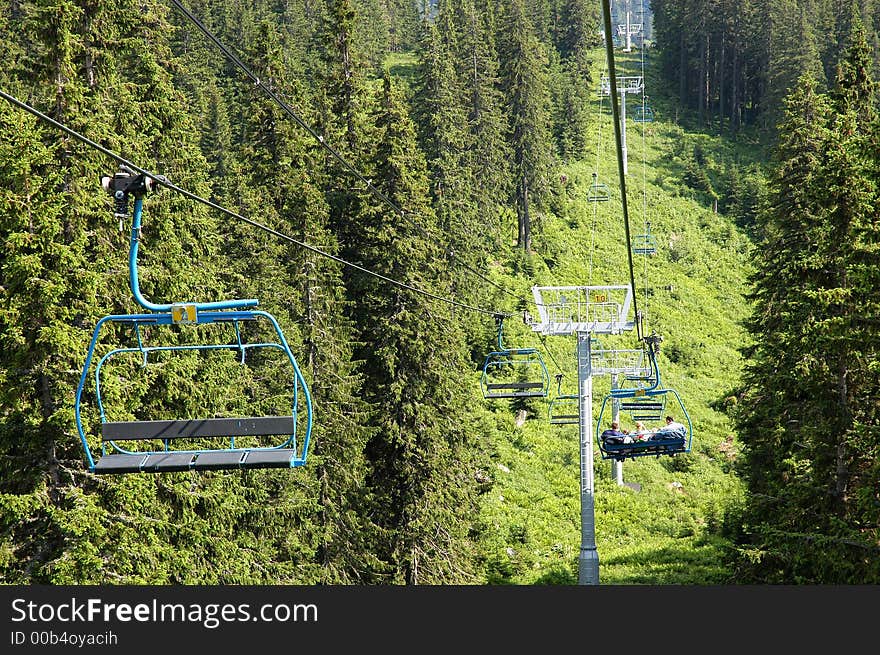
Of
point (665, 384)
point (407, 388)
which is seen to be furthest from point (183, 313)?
point (665, 384)

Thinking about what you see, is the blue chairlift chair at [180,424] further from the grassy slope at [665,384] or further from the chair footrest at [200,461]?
the grassy slope at [665,384]

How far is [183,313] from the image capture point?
968 cm

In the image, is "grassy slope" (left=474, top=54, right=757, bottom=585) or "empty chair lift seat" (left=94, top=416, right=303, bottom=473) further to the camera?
"grassy slope" (left=474, top=54, right=757, bottom=585)

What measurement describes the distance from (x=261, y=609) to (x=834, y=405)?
12329mm

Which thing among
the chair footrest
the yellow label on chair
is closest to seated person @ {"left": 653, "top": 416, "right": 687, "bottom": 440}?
the chair footrest

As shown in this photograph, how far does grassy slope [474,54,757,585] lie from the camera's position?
3278 cm

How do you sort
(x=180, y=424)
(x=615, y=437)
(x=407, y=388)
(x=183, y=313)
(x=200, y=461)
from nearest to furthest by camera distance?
(x=183, y=313) < (x=200, y=461) < (x=180, y=424) < (x=615, y=437) < (x=407, y=388)

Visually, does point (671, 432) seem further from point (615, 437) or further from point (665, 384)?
point (665, 384)

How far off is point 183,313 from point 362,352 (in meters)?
18.1

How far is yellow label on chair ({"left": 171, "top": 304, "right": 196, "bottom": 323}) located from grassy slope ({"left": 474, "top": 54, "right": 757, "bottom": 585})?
886 inches

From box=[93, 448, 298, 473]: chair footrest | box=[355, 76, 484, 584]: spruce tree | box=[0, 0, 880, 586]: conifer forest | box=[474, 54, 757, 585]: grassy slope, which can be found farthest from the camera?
box=[474, 54, 757, 585]: grassy slope

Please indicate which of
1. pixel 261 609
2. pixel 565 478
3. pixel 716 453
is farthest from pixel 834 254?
pixel 716 453

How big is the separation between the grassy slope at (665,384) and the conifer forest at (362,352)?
0.70ft

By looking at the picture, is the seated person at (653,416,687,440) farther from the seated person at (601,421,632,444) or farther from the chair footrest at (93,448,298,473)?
the chair footrest at (93,448,298,473)
